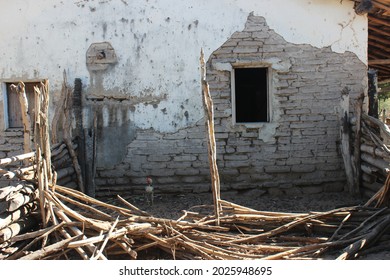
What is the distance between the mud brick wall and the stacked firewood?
0.51 m

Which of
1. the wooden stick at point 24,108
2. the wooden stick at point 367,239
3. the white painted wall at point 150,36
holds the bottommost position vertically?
the wooden stick at point 367,239

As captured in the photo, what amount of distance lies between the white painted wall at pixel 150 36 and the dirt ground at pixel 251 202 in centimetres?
115

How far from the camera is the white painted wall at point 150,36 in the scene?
6.76 m

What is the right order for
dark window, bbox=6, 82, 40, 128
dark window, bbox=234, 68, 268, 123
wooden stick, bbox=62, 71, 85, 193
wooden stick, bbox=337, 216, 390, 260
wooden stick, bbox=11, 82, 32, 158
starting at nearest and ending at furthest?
wooden stick, bbox=337, 216, 390, 260
wooden stick, bbox=11, 82, 32, 158
wooden stick, bbox=62, 71, 85, 193
dark window, bbox=6, 82, 40, 128
dark window, bbox=234, 68, 268, 123

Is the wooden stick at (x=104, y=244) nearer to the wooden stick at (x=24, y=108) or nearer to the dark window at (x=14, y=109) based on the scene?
the wooden stick at (x=24, y=108)

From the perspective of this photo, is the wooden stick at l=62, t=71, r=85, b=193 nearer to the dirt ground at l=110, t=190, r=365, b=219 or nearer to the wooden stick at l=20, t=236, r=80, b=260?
the dirt ground at l=110, t=190, r=365, b=219

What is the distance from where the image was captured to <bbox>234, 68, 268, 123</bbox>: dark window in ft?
28.6

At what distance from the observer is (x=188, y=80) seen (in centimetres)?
684

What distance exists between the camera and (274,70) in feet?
22.2

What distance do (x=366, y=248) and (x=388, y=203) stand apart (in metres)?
0.88

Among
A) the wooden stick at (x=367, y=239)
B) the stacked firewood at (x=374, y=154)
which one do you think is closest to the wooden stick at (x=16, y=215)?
the wooden stick at (x=367, y=239)

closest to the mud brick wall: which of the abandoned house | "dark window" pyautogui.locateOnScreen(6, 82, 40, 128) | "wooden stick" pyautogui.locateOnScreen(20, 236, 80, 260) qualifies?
the abandoned house

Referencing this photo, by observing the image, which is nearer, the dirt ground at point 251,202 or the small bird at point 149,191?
the dirt ground at point 251,202

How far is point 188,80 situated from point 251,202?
2146 millimetres
